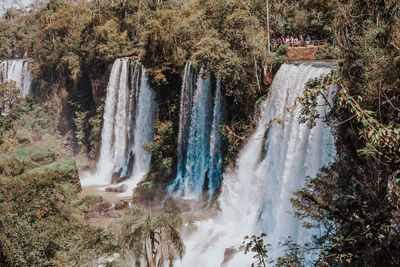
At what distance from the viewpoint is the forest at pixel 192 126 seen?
21.5 ft

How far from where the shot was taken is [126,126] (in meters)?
26.2

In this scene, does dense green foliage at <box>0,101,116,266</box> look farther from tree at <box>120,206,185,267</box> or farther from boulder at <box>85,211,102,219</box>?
tree at <box>120,206,185,267</box>

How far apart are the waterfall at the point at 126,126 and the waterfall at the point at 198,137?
369 centimetres

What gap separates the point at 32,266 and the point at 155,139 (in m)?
13.5

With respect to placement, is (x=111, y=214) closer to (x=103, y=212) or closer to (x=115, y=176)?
(x=103, y=212)

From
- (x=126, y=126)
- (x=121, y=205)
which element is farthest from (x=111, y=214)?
(x=126, y=126)

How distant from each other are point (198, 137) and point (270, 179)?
6.30m

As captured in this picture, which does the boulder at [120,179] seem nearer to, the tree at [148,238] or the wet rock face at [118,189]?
the wet rock face at [118,189]

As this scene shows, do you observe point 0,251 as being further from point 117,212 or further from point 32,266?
point 117,212

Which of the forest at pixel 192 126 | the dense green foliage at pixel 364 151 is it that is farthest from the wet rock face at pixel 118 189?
the dense green foliage at pixel 364 151

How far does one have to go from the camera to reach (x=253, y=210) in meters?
15.9

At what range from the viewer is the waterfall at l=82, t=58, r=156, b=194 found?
80.0 feet

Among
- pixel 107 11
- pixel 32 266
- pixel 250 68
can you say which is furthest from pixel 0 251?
pixel 107 11

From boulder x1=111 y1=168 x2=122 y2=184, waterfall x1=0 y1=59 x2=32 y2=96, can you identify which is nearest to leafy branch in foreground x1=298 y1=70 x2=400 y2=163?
boulder x1=111 y1=168 x2=122 y2=184
